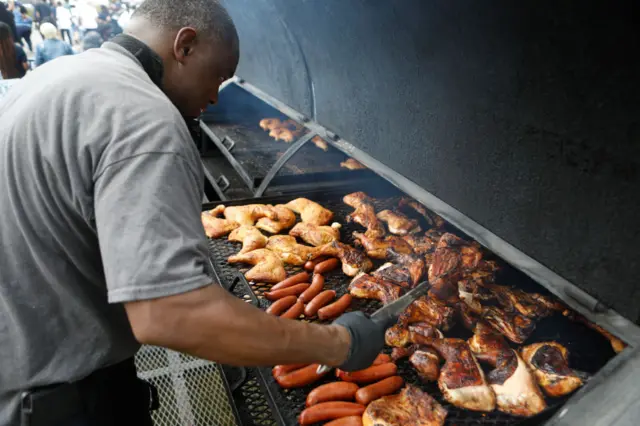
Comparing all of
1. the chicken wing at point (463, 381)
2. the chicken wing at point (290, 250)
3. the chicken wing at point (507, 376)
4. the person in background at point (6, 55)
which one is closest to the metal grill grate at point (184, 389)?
the chicken wing at point (290, 250)

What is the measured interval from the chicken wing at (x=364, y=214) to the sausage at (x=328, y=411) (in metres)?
1.81

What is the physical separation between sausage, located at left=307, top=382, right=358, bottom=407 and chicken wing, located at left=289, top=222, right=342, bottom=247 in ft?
5.09

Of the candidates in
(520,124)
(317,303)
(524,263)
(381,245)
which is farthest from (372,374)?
(520,124)

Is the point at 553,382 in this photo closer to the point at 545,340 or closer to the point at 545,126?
the point at 545,340

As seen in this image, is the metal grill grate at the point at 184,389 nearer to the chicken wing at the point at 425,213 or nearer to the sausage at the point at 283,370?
the sausage at the point at 283,370

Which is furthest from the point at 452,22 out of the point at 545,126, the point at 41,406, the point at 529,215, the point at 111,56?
the point at 41,406

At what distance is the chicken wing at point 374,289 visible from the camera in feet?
10.7

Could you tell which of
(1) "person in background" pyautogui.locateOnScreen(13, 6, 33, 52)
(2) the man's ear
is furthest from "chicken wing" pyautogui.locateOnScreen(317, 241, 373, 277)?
(1) "person in background" pyautogui.locateOnScreen(13, 6, 33, 52)

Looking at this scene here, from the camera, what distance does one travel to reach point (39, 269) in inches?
72.2

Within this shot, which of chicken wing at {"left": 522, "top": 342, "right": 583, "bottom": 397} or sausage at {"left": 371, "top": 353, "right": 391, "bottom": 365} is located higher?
chicken wing at {"left": 522, "top": 342, "right": 583, "bottom": 397}

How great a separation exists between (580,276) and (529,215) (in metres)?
0.40

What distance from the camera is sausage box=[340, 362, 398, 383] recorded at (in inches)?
103

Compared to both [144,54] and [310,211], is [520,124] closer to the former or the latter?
[144,54]

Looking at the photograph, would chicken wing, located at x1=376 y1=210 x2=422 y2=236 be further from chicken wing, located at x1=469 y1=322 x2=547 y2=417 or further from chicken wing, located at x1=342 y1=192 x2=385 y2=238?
chicken wing, located at x1=469 y1=322 x2=547 y2=417
